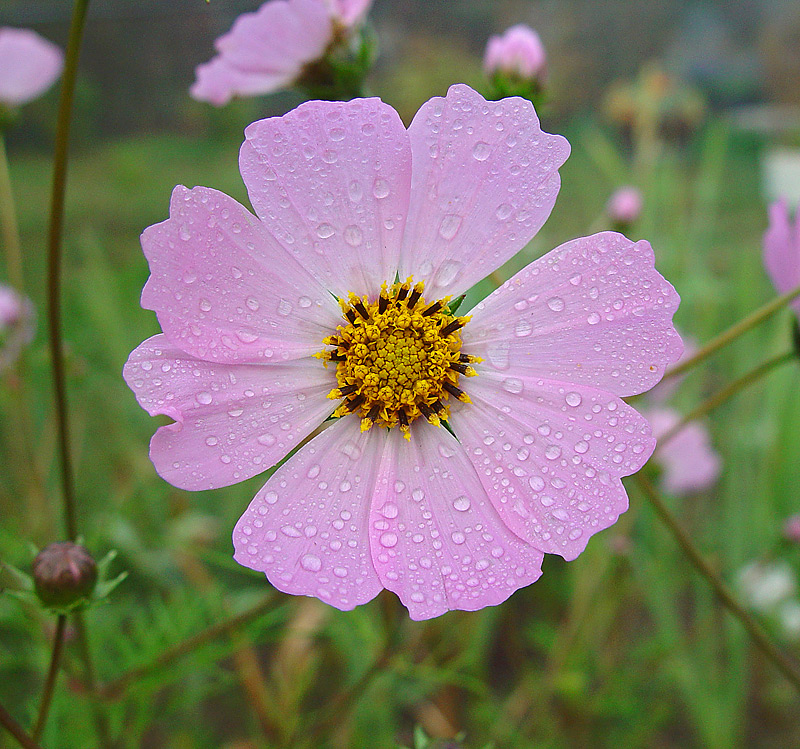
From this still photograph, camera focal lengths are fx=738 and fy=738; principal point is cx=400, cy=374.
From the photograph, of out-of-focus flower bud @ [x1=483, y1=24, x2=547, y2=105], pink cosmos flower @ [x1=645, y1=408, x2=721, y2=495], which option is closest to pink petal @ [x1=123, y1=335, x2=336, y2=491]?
Answer: out-of-focus flower bud @ [x1=483, y1=24, x2=547, y2=105]

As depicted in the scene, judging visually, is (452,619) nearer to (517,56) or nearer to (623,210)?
(623,210)

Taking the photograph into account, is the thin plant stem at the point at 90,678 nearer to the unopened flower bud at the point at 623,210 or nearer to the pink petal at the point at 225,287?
the pink petal at the point at 225,287

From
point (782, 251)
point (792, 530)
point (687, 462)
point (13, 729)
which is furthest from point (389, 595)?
point (687, 462)

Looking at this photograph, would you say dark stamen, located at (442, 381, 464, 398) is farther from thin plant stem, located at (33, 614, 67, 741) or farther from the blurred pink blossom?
the blurred pink blossom

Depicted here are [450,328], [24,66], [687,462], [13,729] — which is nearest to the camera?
[13,729]

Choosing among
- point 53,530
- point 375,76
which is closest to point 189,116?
point 375,76

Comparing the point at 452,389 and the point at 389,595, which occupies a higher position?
the point at 452,389
